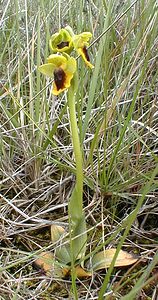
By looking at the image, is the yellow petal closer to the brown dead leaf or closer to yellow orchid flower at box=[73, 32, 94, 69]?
yellow orchid flower at box=[73, 32, 94, 69]

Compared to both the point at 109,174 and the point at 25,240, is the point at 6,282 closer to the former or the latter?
the point at 25,240

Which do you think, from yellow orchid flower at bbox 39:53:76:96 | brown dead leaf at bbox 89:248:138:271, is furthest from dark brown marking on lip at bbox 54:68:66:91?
brown dead leaf at bbox 89:248:138:271

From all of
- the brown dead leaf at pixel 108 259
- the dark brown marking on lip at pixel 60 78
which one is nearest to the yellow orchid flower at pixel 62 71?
the dark brown marking on lip at pixel 60 78

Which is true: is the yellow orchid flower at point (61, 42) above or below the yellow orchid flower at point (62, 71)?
above

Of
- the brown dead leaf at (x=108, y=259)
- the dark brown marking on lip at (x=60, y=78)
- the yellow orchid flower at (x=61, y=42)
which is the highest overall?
the yellow orchid flower at (x=61, y=42)

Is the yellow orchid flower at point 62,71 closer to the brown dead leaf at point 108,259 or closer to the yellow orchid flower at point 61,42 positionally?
the yellow orchid flower at point 61,42

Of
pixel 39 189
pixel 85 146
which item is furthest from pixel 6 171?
pixel 85 146
